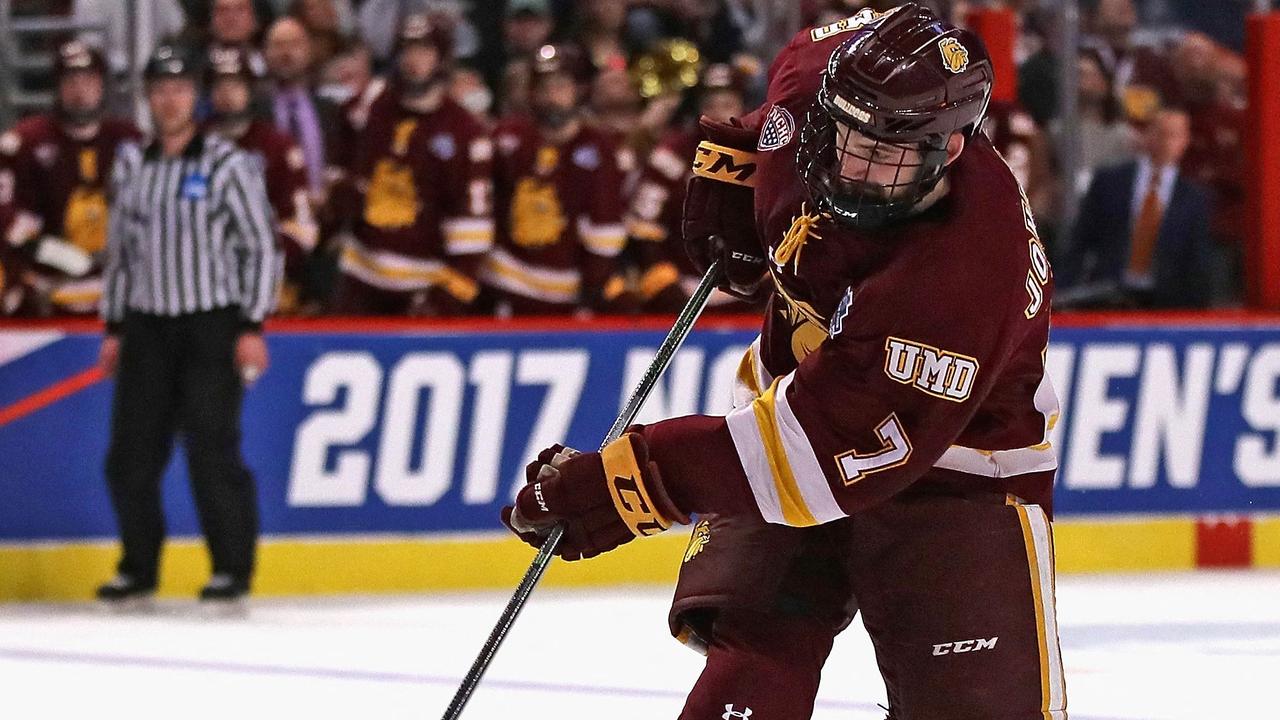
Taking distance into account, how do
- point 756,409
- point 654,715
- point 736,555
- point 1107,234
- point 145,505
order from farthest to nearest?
point 1107,234, point 145,505, point 654,715, point 736,555, point 756,409

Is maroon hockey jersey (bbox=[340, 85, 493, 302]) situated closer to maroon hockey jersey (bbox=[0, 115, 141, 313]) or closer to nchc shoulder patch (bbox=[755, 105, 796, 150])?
maroon hockey jersey (bbox=[0, 115, 141, 313])

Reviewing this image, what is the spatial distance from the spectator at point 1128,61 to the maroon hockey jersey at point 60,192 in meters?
3.62

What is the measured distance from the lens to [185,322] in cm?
642

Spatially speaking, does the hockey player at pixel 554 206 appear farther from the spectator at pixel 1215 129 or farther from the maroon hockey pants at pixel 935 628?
the maroon hockey pants at pixel 935 628

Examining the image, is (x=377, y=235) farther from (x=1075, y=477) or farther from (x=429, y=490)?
(x=1075, y=477)

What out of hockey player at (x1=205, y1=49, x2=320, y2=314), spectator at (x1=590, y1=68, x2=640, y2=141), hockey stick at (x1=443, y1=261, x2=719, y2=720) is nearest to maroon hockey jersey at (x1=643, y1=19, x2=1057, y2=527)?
hockey stick at (x1=443, y1=261, x2=719, y2=720)

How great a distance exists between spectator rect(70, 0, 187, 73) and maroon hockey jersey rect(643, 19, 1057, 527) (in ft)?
14.9

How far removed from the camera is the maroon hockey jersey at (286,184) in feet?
22.6

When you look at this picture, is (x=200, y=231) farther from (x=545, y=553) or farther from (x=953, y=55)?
(x=953, y=55)

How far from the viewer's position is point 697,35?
7926mm

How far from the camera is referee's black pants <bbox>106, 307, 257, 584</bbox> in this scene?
20.9ft

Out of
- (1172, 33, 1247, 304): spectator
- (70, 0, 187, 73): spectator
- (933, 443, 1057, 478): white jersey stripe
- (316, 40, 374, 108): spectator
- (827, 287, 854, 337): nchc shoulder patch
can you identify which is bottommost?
(1172, 33, 1247, 304): spectator

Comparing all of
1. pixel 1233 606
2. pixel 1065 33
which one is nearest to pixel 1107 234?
pixel 1065 33

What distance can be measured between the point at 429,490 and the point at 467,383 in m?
0.36
